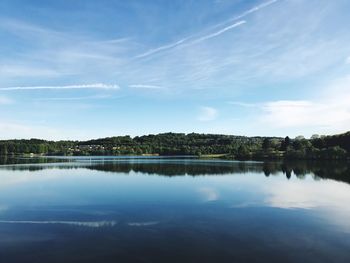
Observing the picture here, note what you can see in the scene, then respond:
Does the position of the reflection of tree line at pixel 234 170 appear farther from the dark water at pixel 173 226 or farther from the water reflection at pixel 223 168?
the dark water at pixel 173 226

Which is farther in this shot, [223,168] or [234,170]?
[223,168]

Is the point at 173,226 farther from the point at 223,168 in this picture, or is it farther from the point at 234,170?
the point at 223,168

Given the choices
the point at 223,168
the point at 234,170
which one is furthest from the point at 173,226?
the point at 223,168

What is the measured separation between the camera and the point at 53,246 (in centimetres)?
1468

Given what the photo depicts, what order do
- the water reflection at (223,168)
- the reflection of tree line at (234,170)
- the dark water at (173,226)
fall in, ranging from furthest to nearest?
the water reflection at (223,168) → the reflection of tree line at (234,170) → the dark water at (173,226)

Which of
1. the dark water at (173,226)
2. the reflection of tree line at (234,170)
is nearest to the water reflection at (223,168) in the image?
the reflection of tree line at (234,170)

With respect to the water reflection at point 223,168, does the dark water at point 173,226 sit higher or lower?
lower

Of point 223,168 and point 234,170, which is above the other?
point 223,168

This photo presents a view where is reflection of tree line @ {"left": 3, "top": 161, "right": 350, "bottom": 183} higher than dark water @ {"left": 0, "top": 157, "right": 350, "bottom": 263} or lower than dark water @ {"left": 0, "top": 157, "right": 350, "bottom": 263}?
higher

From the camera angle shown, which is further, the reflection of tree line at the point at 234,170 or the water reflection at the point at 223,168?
the water reflection at the point at 223,168

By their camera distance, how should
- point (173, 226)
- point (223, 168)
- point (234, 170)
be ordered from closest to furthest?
point (173, 226) < point (234, 170) < point (223, 168)

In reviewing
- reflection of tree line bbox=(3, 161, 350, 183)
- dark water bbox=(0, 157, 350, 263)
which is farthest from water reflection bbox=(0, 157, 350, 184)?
dark water bbox=(0, 157, 350, 263)

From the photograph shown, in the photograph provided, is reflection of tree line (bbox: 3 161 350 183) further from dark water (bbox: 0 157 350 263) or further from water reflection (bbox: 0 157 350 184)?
dark water (bbox: 0 157 350 263)

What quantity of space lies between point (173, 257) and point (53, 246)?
17.2ft
